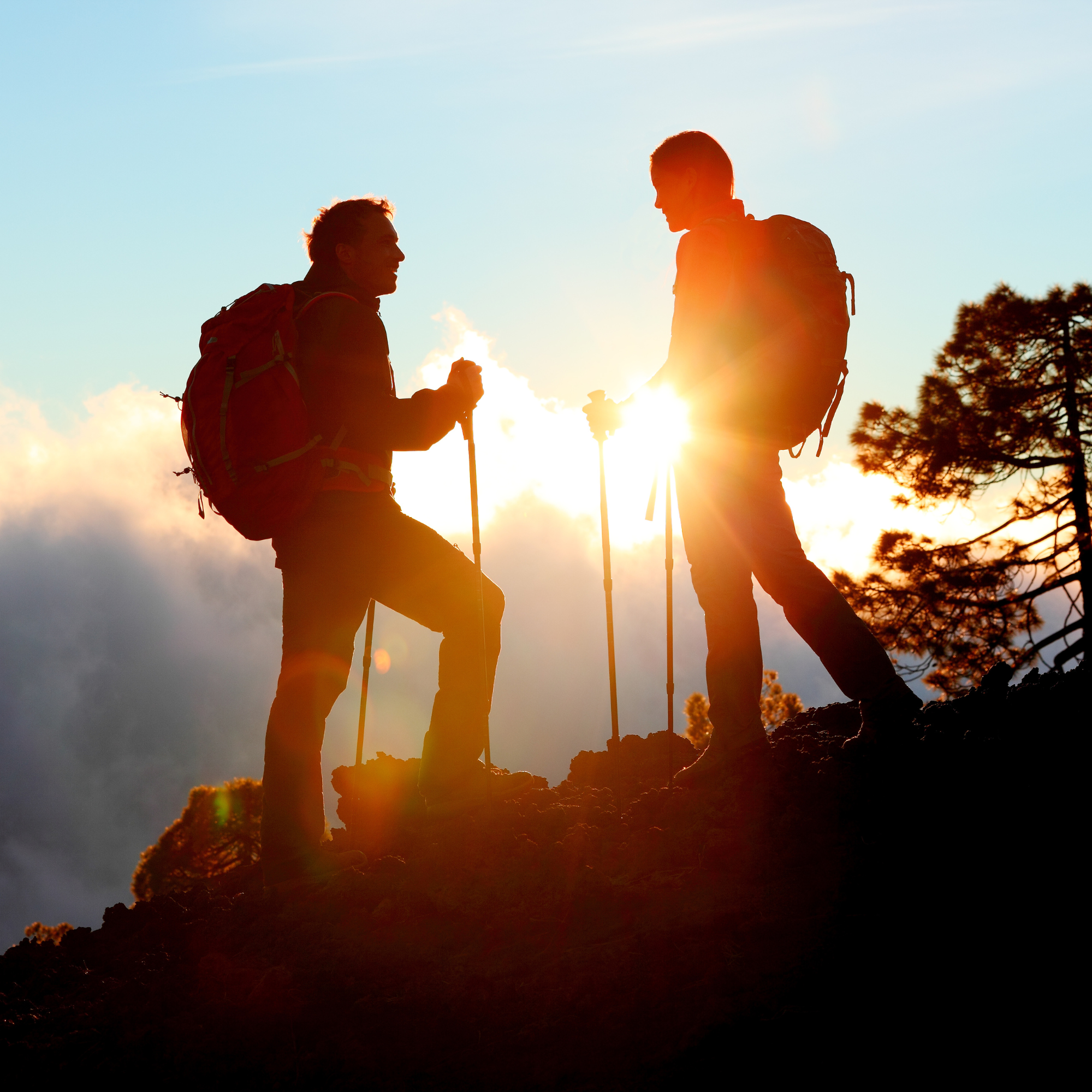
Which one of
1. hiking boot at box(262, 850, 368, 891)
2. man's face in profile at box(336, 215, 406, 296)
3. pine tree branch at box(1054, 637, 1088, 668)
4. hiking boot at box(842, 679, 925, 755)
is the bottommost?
hiking boot at box(262, 850, 368, 891)

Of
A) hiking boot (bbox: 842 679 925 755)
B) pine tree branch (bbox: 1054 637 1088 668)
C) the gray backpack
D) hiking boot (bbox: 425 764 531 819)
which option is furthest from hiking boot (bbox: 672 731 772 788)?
pine tree branch (bbox: 1054 637 1088 668)

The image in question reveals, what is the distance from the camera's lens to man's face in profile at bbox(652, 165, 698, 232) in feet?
13.0

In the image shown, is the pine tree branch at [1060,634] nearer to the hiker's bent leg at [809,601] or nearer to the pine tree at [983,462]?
the pine tree at [983,462]

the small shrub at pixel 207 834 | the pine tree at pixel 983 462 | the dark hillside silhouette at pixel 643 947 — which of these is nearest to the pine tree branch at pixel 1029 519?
the pine tree at pixel 983 462

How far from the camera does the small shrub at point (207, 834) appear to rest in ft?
88.3

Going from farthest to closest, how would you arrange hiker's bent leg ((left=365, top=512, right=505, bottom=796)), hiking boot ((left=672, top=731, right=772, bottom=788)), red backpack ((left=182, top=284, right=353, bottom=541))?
hiking boot ((left=672, top=731, right=772, bottom=788)) < hiker's bent leg ((left=365, top=512, right=505, bottom=796)) < red backpack ((left=182, top=284, right=353, bottom=541))

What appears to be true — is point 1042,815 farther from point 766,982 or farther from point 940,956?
point 766,982

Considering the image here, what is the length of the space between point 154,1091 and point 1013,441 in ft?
56.5

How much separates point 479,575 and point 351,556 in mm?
622

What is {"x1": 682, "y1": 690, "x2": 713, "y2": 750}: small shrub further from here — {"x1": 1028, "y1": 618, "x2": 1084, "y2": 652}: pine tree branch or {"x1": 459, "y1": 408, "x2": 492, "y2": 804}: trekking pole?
{"x1": 459, "y1": 408, "x2": 492, "y2": 804}: trekking pole

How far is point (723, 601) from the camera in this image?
156 inches

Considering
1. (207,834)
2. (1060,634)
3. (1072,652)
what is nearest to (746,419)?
(1072,652)

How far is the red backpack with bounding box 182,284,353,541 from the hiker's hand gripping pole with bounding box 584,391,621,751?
1431 mm

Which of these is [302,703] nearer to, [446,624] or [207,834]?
[446,624]
